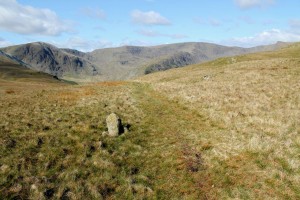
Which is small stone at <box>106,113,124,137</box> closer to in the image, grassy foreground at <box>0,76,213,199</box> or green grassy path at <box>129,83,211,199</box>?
grassy foreground at <box>0,76,213,199</box>

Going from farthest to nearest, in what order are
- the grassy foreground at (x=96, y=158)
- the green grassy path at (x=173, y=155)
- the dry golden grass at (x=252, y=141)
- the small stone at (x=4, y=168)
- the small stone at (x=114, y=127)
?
the small stone at (x=114, y=127) < the small stone at (x=4, y=168) < the green grassy path at (x=173, y=155) < the dry golden grass at (x=252, y=141) < the grassy foreground at (x=96, y=158)

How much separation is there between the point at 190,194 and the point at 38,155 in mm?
8526

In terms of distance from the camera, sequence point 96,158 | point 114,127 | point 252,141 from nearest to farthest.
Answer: point 96,158 → point 252,141 → point 114,127

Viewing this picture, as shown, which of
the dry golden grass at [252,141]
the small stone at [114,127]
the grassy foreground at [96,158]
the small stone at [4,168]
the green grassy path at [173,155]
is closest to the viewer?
the grassy foreground at [96,158]

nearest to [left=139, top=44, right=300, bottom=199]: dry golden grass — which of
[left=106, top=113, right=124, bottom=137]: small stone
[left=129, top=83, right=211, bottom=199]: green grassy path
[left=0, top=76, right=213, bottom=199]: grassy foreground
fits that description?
[left=129, top=83, right=211, bottom=199]: green grassy path

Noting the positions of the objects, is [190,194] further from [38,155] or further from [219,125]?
[219,125]

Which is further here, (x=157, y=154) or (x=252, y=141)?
(x=252, y=141)

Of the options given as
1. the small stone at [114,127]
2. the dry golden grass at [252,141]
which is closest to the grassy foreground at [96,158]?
the small stone at [114,127]

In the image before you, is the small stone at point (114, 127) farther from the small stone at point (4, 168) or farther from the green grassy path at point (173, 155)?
the small stone at point (4, 168)

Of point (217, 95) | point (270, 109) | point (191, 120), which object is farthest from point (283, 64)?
point (191, 120)

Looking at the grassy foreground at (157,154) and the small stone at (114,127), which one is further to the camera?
the small stone at (114,127)

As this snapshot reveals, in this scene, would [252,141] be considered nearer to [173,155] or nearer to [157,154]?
[173,155]

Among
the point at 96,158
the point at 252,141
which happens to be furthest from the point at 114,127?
the point at 252,141

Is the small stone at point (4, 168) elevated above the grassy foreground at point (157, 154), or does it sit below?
above
